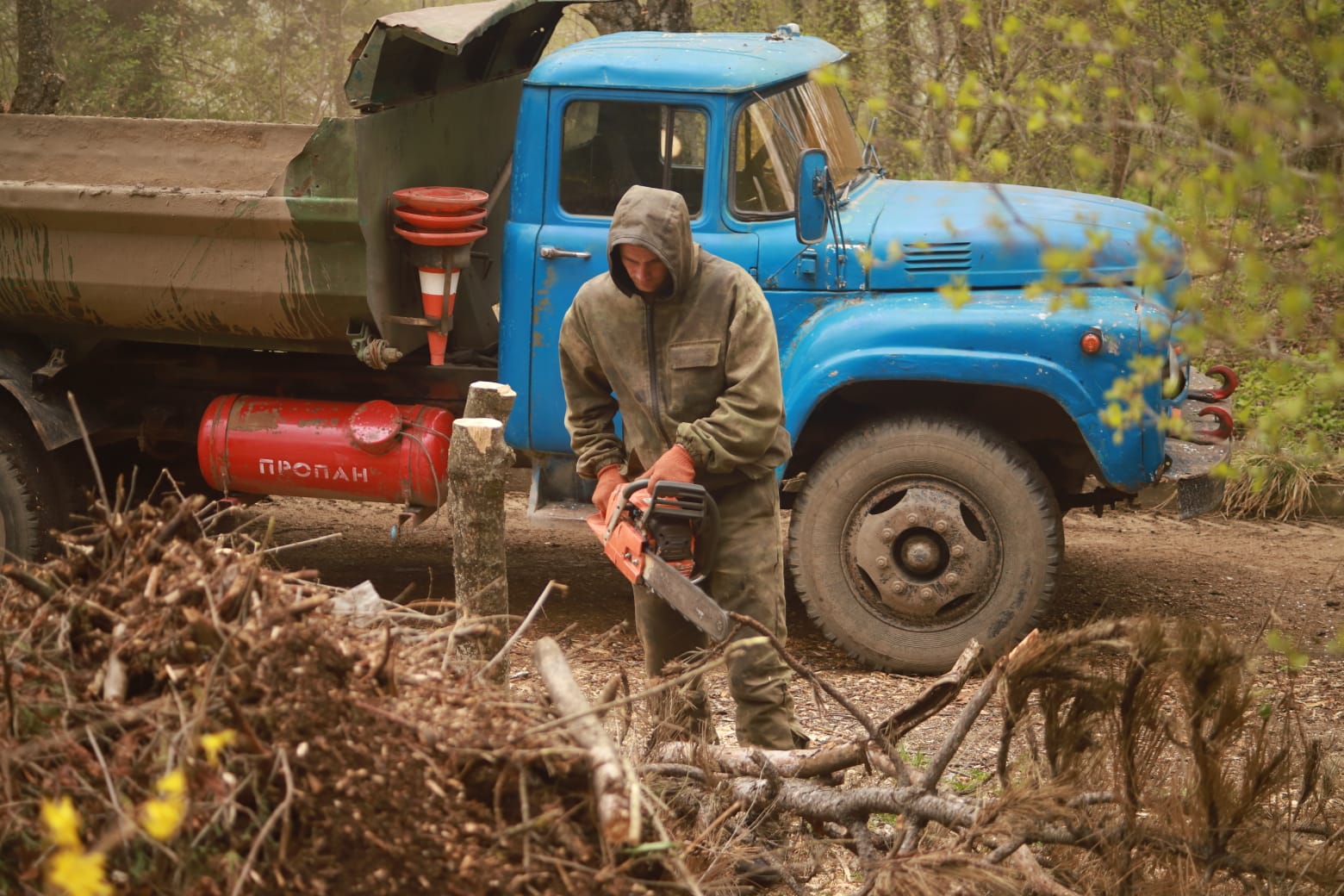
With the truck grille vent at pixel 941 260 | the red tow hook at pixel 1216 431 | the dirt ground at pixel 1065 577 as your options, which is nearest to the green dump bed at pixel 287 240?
the dirt ground at pixel 1065 577

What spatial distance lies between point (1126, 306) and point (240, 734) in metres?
3.85

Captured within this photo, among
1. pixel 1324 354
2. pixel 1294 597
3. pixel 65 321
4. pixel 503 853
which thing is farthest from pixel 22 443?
pixel 1294 597

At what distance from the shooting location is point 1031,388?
496 cm

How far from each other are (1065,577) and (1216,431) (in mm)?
1334

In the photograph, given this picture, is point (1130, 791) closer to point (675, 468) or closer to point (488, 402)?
point (675, 468)

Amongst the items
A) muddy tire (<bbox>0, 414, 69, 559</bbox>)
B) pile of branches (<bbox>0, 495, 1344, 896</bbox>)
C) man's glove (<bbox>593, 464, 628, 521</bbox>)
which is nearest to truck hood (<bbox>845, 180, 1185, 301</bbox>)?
man's glove (<bbox>593, 464, 628, 521</bbox>)

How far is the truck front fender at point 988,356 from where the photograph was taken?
4.93 meters

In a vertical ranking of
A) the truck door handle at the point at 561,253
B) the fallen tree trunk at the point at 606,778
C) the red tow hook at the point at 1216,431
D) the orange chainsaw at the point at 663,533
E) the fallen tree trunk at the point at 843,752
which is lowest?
the fallen tree trunk at the point at 843,752

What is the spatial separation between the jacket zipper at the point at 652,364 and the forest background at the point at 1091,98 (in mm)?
871

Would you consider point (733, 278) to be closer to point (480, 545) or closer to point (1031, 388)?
point (480, 545)

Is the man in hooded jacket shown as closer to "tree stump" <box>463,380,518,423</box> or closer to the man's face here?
the man's face

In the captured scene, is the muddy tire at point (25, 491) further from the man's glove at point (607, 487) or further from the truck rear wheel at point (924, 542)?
the truck rear wheel at point (924, 542)

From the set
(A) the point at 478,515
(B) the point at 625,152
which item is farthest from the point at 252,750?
(B) the point at 625,152

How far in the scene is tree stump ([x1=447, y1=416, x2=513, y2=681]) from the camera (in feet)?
12.6
